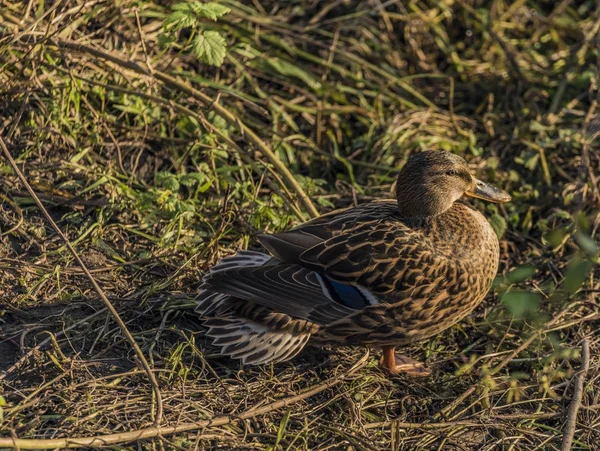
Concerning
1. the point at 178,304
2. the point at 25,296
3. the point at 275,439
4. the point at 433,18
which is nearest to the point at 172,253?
the point at 178,304

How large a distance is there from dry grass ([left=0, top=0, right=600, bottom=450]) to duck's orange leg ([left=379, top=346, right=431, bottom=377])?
0.19 ft

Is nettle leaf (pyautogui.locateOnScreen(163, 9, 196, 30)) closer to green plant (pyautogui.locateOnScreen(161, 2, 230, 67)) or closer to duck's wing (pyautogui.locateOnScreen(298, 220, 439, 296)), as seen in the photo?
green plant (pyautogui.locateOnScreen(161, 2, 230, 67))

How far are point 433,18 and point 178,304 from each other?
338cm

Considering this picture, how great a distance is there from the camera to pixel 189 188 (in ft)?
18.1

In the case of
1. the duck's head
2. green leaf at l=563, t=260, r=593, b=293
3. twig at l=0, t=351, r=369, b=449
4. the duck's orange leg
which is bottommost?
the duck's orange leg

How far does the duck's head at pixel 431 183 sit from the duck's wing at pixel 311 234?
0.42 feet

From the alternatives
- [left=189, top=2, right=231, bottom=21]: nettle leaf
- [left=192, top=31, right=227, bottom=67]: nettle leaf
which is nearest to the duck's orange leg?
[left=192, top=31, right=227, bottom=67]: nettle leaf

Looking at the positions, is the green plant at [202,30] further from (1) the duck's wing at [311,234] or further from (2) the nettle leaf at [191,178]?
(1) the duck's wing at [311,234]

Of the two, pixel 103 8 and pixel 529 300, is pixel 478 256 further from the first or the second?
pixel 103 8

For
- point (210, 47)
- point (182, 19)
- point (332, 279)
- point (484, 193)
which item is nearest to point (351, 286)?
point (332, 279)

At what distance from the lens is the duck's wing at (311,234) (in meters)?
4.50

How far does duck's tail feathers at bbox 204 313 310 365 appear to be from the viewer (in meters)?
4.36

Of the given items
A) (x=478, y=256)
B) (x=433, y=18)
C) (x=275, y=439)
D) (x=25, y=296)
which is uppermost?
(x=433, y=18)

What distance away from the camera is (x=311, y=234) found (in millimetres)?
4551
